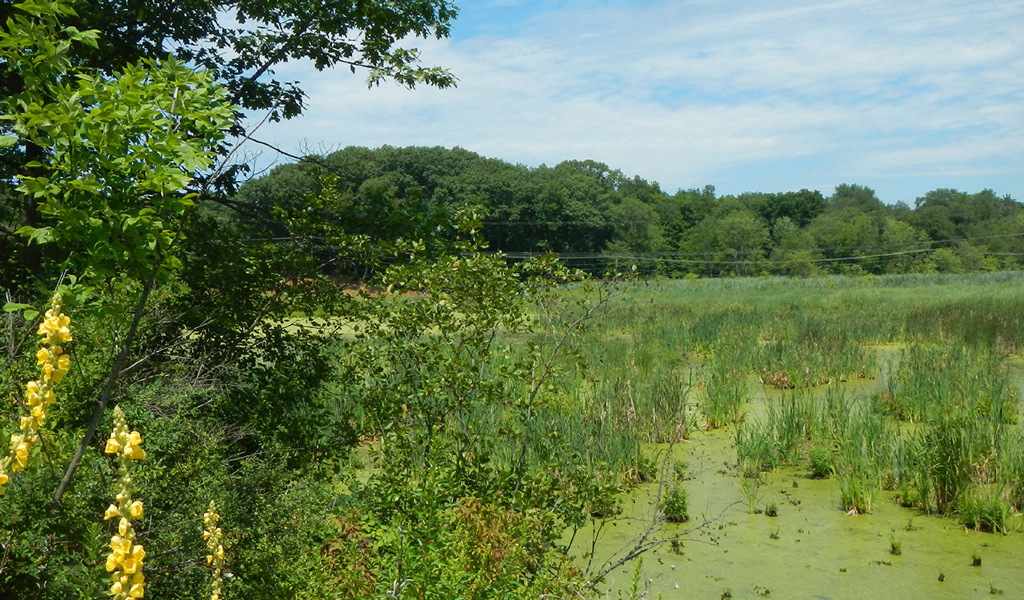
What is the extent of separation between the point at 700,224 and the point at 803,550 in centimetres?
7812

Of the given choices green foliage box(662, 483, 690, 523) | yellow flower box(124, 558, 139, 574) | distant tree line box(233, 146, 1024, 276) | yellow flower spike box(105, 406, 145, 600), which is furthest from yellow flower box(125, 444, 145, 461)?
distant tree line box(233, 146, 1024, 276)

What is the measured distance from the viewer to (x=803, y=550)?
18.9ft

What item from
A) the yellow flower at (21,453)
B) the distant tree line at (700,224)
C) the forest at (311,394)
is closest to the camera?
the yellow flower at (21,453)

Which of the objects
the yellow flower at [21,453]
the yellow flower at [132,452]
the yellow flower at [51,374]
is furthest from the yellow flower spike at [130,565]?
the yellow flower at [51,374]

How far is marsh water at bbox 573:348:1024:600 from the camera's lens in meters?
5.13

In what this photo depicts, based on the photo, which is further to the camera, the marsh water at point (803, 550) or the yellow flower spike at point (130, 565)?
the marsh water at point (803, 550)

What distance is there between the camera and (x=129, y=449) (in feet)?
5.99

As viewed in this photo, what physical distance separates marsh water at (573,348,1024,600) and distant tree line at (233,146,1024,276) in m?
24.8

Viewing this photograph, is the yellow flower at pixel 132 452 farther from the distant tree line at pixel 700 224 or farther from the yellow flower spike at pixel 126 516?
the distant tree line at pixel 700 224

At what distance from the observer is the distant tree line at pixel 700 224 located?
5494 cm

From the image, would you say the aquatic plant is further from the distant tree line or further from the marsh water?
the distant tree line

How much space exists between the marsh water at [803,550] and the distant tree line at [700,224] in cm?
2484

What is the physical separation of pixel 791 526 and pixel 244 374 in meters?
4.14

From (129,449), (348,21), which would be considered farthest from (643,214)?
(129,449)
